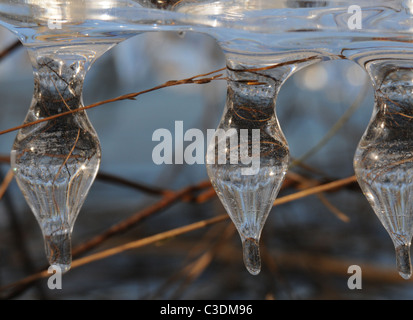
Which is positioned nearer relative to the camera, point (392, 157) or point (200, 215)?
point (392, 157)

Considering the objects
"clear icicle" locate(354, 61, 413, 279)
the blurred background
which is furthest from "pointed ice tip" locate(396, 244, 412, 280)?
the blurred background

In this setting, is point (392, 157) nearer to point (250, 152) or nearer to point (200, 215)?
point (250, 152)

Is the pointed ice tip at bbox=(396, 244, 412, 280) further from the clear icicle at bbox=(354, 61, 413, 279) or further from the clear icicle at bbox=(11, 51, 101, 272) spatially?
the clear icicle at bbox=(11, 51, 101, 272)

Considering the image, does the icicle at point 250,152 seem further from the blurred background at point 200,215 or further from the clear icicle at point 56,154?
the blurred background at point 200,215

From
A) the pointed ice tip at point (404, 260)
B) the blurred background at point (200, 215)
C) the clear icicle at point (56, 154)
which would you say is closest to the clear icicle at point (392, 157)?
the pointed ice tip at point (404, 260)

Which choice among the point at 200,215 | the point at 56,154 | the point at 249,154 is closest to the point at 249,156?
the point at 249,154

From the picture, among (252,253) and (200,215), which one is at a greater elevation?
(252,253)
